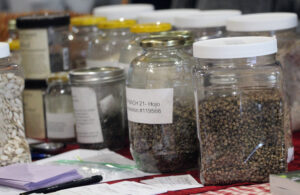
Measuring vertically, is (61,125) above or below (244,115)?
below

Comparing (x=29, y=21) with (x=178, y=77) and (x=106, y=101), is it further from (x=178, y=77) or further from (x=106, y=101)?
(x=178, y=77)

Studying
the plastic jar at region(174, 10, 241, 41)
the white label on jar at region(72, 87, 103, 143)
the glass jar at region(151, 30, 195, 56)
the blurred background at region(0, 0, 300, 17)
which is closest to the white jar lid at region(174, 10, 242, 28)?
the plastic jar at region(174, 10, 241, 41)

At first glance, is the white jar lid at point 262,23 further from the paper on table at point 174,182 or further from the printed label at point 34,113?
the printed label at point 34,113

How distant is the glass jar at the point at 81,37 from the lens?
4.89 feet

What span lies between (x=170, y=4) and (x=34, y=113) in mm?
919

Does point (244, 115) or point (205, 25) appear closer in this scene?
point (244, 115)

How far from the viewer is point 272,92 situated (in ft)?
3.03

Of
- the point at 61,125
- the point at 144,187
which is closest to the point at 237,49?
the point at 144,187

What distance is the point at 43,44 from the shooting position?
137 centimetres

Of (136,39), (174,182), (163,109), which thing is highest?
(136,39)

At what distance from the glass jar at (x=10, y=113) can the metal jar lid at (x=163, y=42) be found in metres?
0.26

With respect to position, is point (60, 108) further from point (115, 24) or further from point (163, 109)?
point (163, 109)

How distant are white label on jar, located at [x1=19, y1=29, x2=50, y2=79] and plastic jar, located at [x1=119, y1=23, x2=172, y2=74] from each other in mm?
216

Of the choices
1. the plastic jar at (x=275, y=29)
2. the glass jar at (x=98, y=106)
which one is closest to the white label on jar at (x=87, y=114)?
the glass jar at (x=98, y=106)
